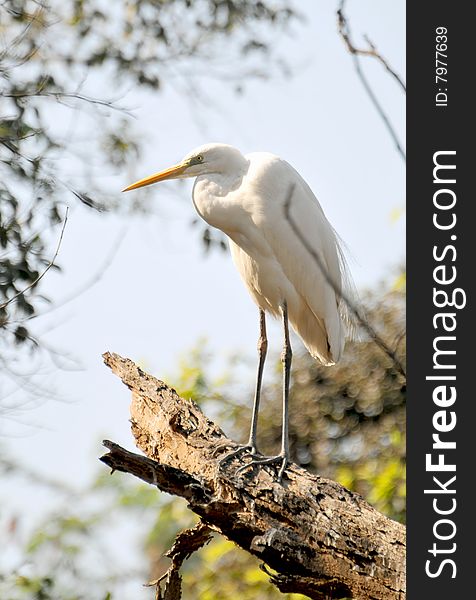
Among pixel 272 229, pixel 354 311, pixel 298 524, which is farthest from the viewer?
pixel 272 229

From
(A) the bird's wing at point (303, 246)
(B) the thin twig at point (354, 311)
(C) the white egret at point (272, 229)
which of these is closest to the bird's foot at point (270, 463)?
(C) the white egret at point (272, 229)

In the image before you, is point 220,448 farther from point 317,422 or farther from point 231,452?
point 317,422

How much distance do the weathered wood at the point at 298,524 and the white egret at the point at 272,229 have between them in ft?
2.53

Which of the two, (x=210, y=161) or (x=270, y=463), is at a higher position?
(x=210, y=161)

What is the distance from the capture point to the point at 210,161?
3242 mm

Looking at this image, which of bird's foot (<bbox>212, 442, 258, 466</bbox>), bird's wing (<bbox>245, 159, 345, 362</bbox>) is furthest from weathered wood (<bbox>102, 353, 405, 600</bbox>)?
bird's wing (<bbox>245, 159, 345, 362</bbox>)

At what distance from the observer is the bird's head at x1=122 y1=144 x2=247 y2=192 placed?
3.23 meters

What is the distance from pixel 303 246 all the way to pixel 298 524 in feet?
4.00

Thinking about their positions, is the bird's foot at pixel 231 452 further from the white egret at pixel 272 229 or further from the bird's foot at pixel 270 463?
the white egret at pixel 272 229

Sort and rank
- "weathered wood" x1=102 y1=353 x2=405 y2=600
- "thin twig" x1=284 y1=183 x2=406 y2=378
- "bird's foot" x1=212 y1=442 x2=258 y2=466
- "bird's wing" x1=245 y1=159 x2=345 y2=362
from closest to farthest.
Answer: "thin twig" x1=284 y1=183 x2=406 y2=378, "weathered wood" x1=102 y1=353 x2=405 y2=600, "bird's foot" x1=212 y1=442 x2=258 y2=466, "bird's wing" x1=245 y1=159 x2=345 y2=362

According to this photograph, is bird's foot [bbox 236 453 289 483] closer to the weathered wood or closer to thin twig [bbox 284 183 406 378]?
the weathered wood

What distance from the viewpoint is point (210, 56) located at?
4836mm

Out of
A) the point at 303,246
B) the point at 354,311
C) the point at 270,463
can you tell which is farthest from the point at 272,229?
the point at 354,311

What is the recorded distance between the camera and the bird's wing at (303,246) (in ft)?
10.4
